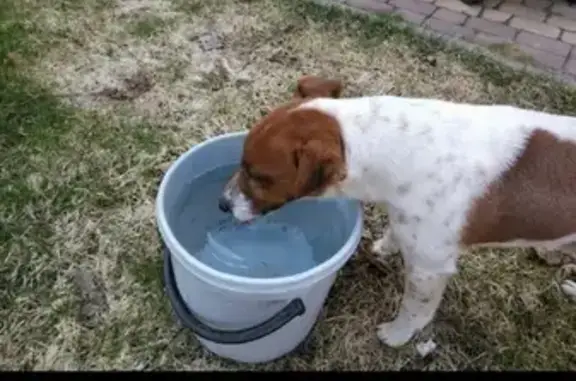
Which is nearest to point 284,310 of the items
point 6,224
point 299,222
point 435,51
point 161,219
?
point 161,219

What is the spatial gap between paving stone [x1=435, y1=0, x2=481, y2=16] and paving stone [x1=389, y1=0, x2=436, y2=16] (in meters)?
0.07

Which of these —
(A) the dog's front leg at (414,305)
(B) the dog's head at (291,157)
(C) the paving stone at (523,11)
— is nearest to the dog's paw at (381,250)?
(A) the dog's front leg at (414,305)

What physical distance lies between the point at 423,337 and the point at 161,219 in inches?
40.7

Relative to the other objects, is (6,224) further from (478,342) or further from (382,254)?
(478,342)

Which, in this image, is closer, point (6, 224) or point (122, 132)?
point (6, 224)

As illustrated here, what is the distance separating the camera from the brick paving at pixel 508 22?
3943 mm

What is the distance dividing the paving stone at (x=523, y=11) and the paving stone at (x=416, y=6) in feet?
1.31

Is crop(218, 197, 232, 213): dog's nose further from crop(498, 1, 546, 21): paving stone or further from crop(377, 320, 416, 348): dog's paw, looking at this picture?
crop(498, 1, 546, 21): paving stone

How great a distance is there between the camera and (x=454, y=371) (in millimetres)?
2600

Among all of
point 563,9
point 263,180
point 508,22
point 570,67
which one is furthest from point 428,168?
point 563,9

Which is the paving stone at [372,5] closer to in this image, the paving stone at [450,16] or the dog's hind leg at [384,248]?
the paving stone at [450,16]

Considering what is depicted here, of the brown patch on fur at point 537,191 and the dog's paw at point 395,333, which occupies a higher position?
the brown patch on fur at point 537,191

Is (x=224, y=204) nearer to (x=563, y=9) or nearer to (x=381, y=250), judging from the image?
(x=381, y=250)

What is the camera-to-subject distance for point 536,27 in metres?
4.11
